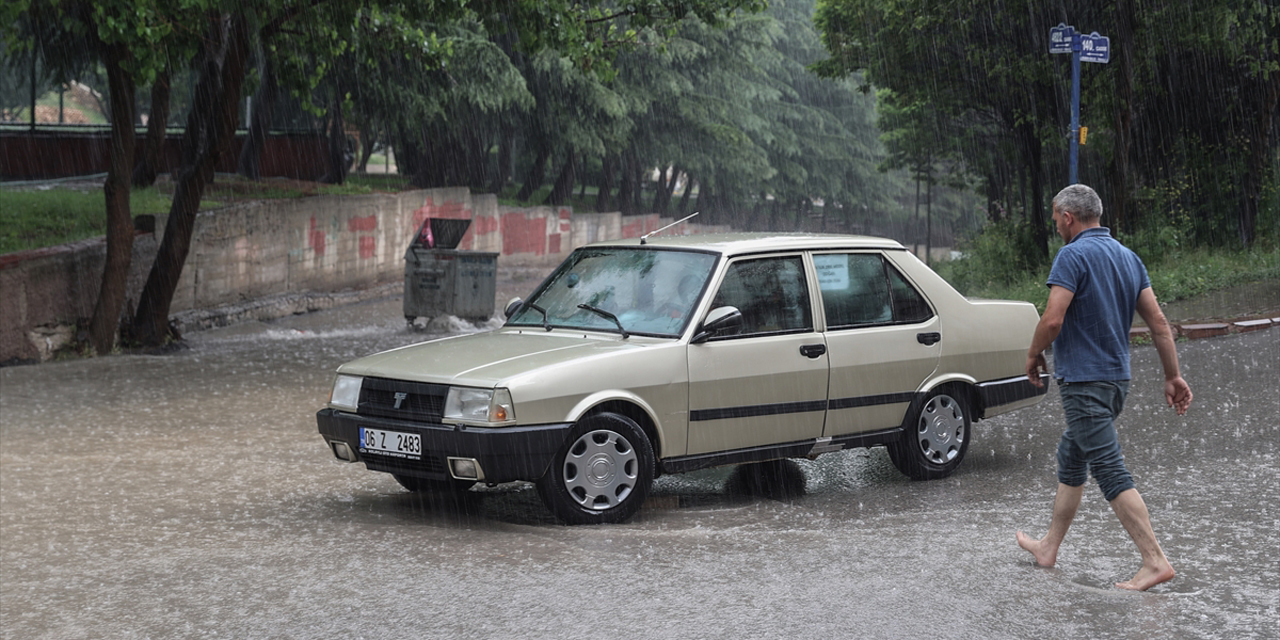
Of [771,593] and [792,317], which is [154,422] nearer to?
[792,317]

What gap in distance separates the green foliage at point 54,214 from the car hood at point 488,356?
1094 cm

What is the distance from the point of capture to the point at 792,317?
7.94 meters

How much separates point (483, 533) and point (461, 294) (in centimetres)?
1363

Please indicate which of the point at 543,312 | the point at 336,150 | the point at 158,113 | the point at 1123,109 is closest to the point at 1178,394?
the point at 543,312

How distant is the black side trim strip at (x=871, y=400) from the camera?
798cm

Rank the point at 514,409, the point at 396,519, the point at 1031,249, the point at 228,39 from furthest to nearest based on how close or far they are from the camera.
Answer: the point at 1031,249 → the point at 228,39 → the point at 396,519 → the point at 514,409

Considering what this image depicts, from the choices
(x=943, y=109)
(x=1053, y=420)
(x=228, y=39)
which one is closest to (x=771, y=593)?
(x=1053, y=420)

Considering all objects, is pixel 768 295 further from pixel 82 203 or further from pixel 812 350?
pixel 82 203

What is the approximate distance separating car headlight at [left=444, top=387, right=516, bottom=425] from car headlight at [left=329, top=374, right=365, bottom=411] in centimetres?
72

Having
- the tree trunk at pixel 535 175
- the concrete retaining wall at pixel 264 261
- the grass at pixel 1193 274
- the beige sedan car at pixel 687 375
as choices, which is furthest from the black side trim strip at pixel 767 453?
the tree trunk at pixel 535 175

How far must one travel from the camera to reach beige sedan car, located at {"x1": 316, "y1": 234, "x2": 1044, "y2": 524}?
22.6 feet

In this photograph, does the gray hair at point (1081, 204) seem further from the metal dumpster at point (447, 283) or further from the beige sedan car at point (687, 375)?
the metal dumpster at point (447, 283)

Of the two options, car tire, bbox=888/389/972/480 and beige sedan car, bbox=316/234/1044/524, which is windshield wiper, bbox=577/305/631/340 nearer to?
beige sedan car, bbox=316/234/1044/524

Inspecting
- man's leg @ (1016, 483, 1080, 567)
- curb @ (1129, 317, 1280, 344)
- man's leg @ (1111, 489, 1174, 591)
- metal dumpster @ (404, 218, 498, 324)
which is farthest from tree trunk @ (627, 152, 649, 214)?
man's leg @ (1111, 489, 1174, 591)
